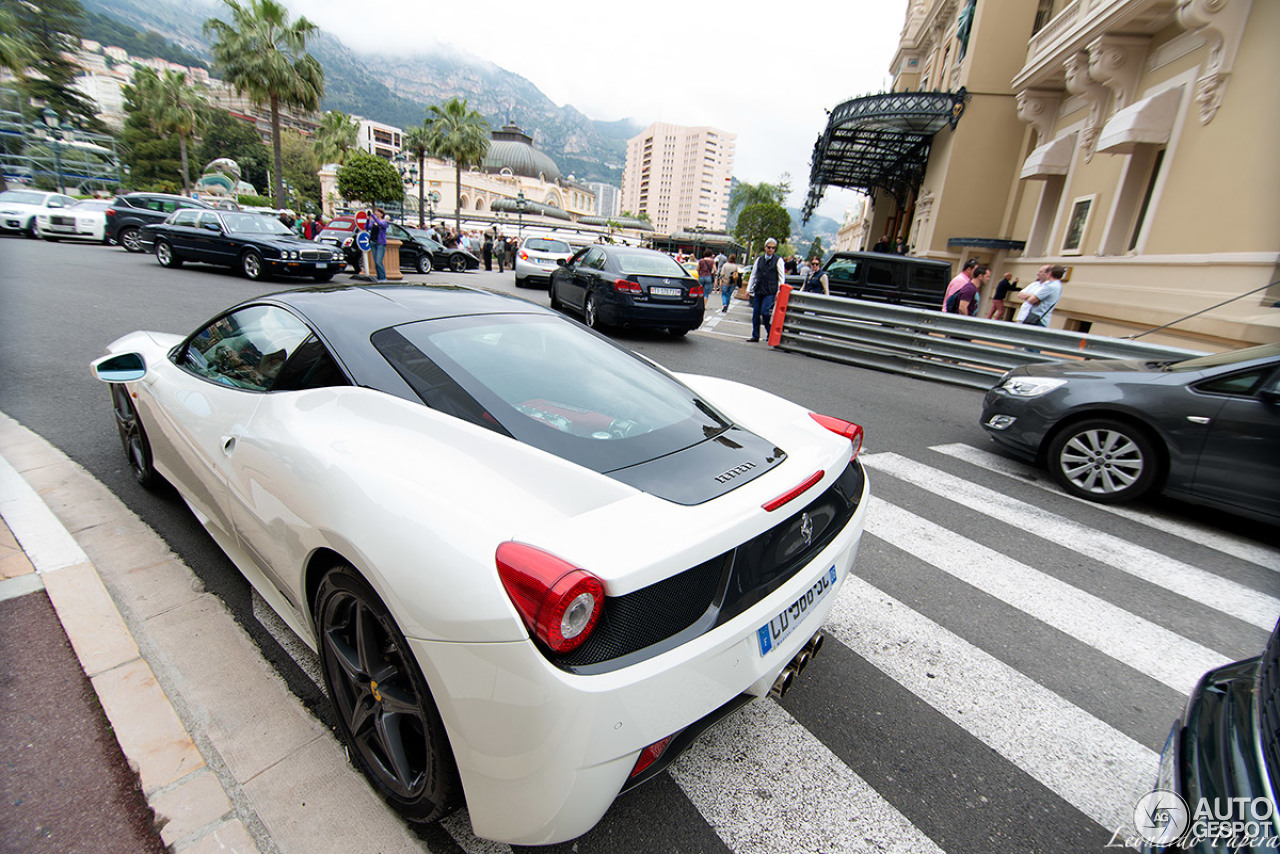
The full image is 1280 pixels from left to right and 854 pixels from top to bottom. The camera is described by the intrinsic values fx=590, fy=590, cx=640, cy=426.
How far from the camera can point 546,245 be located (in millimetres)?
19453

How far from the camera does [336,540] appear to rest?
1.60 metres

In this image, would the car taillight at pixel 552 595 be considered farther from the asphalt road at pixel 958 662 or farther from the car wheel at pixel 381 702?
the asphalt road at pixel 958 662

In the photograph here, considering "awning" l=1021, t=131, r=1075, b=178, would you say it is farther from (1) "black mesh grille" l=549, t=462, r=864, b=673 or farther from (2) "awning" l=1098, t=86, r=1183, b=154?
(1) "black mesh grille" l=549, t=462, r=864, b=673

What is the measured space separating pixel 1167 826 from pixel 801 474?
42.9 inches

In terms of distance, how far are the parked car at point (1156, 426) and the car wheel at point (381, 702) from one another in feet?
16.5

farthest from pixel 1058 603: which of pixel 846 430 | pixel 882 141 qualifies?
pixel 882 141

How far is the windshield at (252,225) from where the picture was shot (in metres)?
14.2

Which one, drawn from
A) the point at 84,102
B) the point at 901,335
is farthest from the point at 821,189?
the point at 84,102

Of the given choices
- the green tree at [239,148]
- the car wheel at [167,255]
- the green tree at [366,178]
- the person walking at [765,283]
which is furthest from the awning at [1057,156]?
the green tree at [239,148]

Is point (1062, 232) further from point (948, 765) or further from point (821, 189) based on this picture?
point (821, 189)

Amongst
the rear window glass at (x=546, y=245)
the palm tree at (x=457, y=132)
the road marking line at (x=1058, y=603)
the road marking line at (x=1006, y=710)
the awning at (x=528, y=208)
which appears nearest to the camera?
the road marking line at (x=1006, y=710)

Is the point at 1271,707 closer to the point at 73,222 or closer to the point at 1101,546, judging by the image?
the point at 1101,546

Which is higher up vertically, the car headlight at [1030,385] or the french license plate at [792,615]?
the car headlight at [1030,385]

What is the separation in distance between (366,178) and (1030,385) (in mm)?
62679
